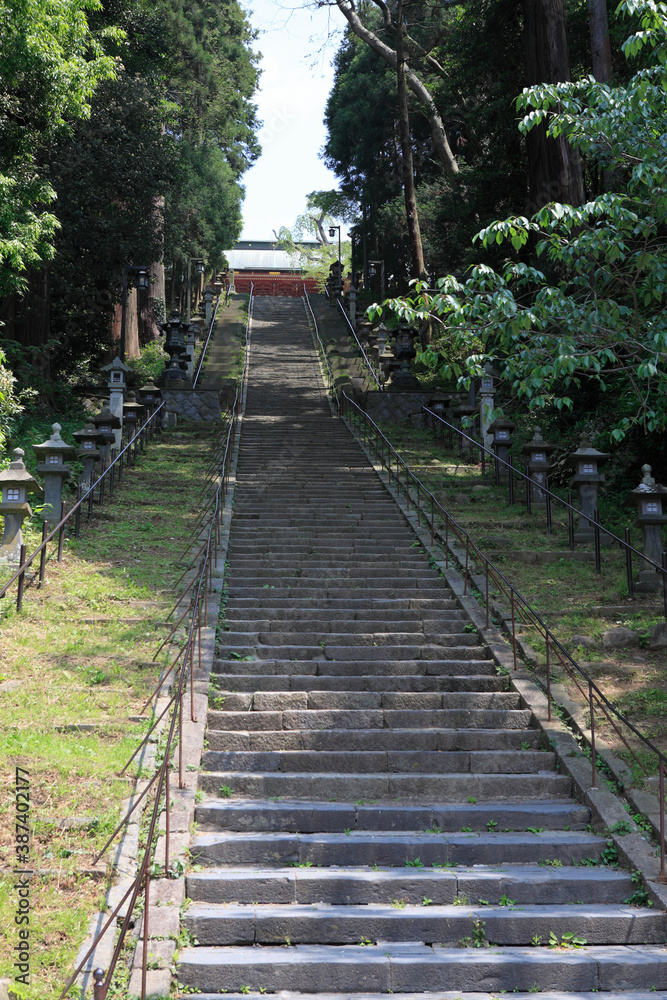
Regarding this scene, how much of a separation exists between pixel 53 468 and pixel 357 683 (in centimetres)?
574

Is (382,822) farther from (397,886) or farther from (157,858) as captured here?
(157,858)

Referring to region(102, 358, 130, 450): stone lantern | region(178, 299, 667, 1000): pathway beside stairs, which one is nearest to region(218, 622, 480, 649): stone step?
region(178, 299, 667, 1000): pathway beside stairs

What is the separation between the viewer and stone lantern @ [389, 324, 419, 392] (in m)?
22.9

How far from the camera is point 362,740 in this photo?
7.38 m

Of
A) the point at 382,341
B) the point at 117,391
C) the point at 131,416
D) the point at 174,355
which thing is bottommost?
the point at 131,416

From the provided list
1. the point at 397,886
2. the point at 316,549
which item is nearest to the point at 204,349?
the point at 316,549

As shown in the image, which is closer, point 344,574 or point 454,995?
point 454,995

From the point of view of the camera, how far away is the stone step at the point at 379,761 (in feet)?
23.0

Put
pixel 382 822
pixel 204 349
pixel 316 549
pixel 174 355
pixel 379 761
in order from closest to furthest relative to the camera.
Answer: pixel 382 822, pixel 379 761, pixel 316 549, pixel 174 355, pixel 204 349

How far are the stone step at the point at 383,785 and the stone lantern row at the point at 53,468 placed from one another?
475cm

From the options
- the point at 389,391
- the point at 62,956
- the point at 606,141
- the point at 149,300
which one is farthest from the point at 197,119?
the point at 62,956

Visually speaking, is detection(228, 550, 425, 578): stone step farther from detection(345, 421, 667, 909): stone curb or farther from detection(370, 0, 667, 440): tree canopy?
detection(370, 0, 667, 440): tree canopy

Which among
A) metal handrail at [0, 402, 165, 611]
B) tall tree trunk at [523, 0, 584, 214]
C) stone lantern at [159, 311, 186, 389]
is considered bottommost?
metal handrail at [0, 402, 165, 611]

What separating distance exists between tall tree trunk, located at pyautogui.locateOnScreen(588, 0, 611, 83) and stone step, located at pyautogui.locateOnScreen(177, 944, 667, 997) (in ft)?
52.0
